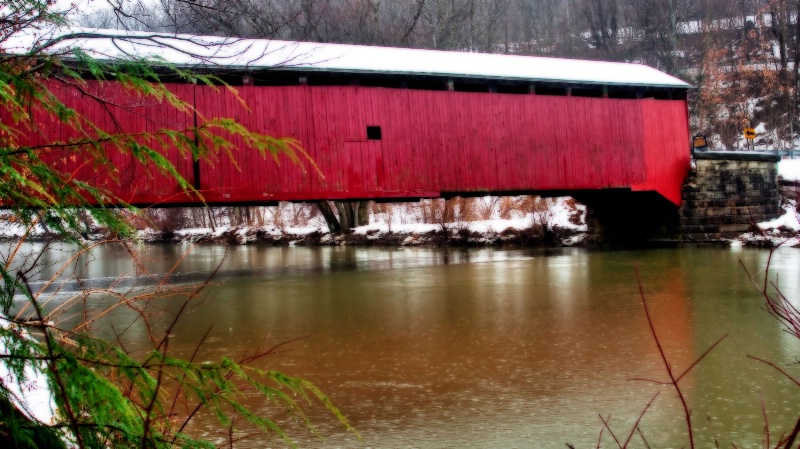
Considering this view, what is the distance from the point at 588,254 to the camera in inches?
632

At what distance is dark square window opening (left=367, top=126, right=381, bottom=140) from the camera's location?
13091 mm

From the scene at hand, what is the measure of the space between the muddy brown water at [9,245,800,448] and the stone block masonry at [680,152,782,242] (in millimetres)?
2910

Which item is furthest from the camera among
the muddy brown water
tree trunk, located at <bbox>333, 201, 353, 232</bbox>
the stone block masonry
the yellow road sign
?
tree trunk, located at <bbox>333, 201, 353, 232</bbox>

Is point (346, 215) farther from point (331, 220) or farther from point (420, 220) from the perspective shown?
point (420, 220)

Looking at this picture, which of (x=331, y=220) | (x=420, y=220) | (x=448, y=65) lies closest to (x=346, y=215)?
(x=331, y=220)

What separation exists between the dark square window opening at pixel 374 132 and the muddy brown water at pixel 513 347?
99.2 inches

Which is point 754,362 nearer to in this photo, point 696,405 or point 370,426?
point 696,405

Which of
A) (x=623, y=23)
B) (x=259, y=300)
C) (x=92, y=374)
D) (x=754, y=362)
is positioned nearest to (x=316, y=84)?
(x=259, y=300)

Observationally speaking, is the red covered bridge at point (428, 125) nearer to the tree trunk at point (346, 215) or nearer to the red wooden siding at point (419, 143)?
the red wooden siding at point (419, 143)

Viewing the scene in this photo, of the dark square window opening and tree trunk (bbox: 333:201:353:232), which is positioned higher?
the dark square window opening

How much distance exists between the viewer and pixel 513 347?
21.3 ft

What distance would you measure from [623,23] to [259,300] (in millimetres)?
32337

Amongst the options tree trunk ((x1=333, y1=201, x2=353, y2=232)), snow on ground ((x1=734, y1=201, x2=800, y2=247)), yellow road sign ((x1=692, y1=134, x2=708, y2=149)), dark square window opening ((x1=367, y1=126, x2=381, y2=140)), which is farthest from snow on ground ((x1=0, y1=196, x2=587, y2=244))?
dark square window opening ((x1=367, y1=126, x2=381, y2=140))

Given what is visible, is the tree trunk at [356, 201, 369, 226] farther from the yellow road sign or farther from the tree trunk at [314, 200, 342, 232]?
the yellow road sign
